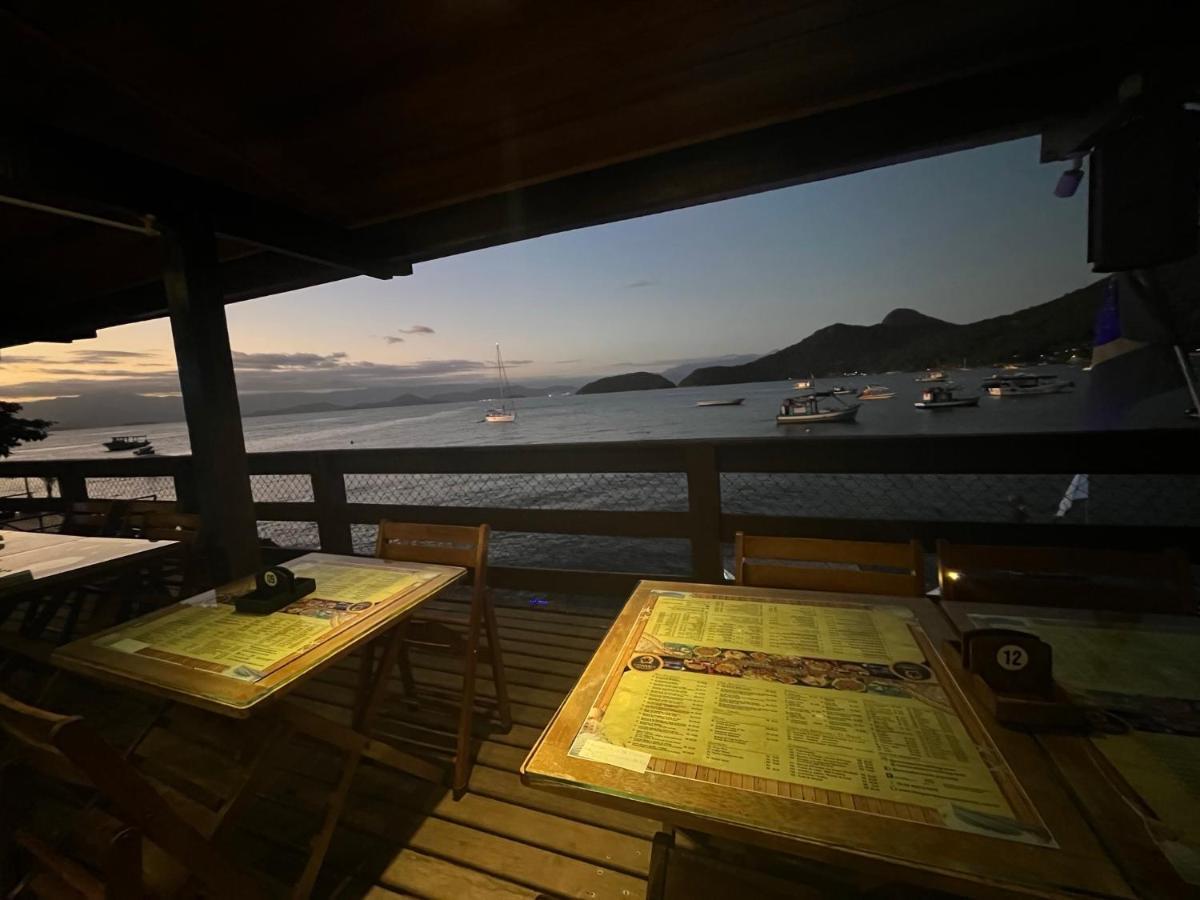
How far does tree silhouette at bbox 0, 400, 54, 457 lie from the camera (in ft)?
13.3

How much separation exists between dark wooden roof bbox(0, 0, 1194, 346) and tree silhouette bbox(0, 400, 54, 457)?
2972 millimetres

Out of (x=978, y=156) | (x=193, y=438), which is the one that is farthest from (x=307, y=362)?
(x=978, y=156)

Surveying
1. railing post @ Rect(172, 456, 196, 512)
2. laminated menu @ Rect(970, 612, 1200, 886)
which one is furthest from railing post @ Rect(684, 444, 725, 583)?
railing post @ Rect(172, 456, 196, 512)

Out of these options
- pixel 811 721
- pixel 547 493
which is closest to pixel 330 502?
pixel 811 721

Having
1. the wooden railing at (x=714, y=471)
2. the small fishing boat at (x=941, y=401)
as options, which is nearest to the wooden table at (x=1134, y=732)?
the wooden railing at (x=714, y=471)

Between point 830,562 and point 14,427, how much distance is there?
657 centimetres

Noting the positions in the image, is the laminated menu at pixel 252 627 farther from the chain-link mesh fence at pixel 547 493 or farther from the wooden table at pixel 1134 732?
the chain-link mesh fence at pixel 547 493

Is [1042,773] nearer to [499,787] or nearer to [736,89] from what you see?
[499,787]

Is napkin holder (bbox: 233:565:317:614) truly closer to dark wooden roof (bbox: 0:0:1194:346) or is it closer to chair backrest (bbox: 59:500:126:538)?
dark wooden roof (bbox: 0:0:1194:346)

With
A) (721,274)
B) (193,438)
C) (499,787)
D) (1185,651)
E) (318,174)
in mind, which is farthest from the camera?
(721,274)

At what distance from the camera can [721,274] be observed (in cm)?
3516

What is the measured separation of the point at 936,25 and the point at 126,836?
2.73 m

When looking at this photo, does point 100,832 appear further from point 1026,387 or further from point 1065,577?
point 1026,387

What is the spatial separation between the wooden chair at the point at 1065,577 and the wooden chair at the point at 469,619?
1.42 metres
